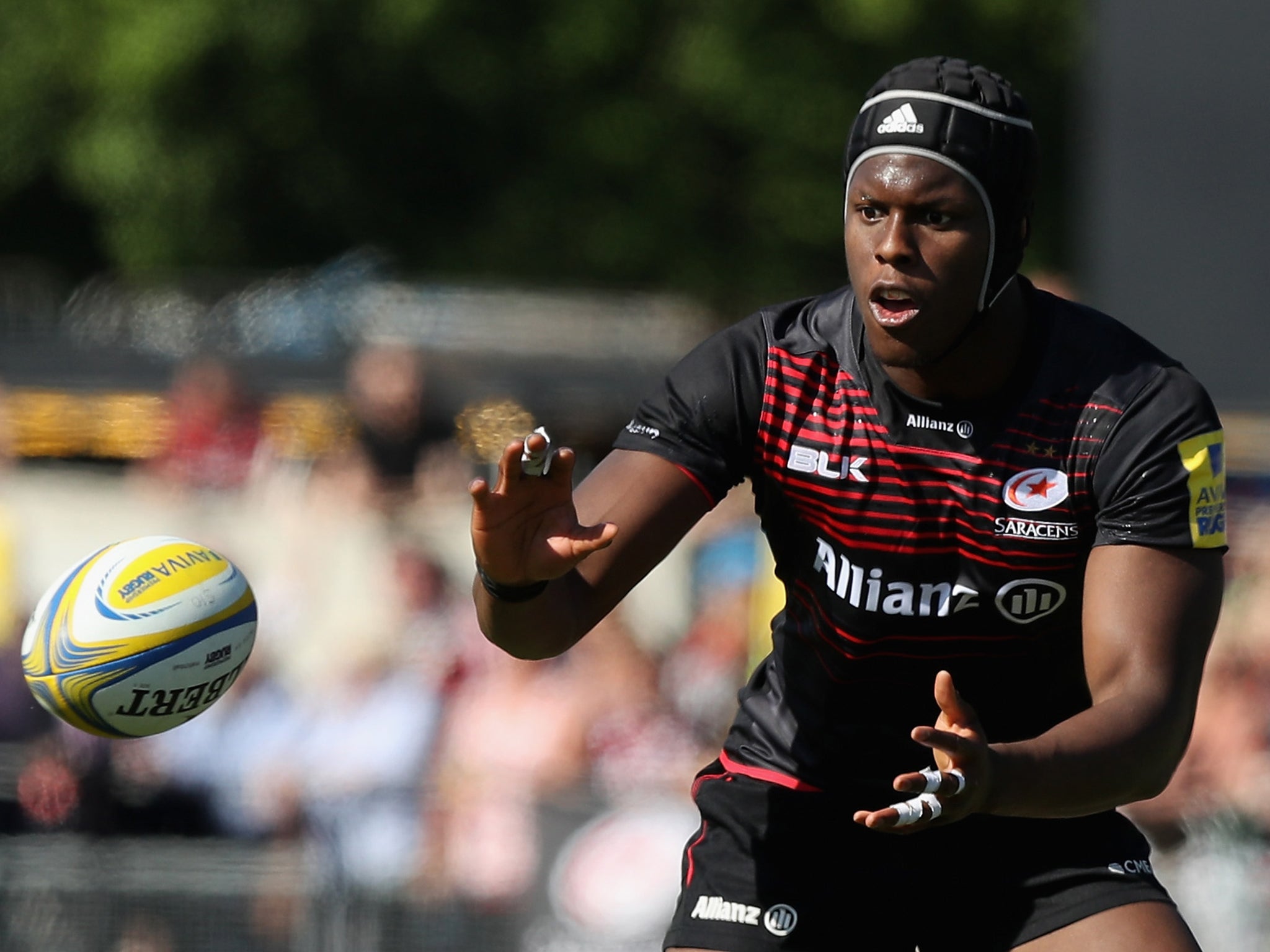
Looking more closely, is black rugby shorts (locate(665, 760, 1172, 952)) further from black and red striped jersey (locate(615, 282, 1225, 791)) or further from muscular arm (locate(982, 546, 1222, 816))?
muscular arm (locate(982, 546, 1222, 816))

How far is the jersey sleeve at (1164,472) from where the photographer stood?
12.9 feet

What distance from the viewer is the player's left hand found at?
3.29 m

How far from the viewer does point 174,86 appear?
22.9 metres

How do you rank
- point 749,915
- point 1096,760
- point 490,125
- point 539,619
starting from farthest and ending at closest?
point 490,125, point 749,915, point 539,619, point 1096,760

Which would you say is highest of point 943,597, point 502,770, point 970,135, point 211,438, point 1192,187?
point 970,135

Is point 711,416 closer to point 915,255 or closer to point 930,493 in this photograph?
point 930,493

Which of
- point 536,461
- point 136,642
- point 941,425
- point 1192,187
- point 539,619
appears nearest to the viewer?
point 536,461

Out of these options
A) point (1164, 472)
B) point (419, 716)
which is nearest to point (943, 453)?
point (1164, 472)

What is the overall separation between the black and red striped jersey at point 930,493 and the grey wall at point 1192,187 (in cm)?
616

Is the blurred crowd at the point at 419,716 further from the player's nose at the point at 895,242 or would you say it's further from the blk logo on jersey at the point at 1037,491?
the player's nose at the point at 895,242

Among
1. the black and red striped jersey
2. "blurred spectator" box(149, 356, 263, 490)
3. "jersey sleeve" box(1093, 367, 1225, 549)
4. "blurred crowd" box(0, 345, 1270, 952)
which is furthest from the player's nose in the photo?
"blurred spectator" box(149, 356, 263, 490)

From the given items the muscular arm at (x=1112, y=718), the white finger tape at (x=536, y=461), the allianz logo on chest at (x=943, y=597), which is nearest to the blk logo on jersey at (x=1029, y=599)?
the allianz logo on chest at (x=943, y=597)

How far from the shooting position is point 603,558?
163 inches

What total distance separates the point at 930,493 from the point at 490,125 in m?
21.9
